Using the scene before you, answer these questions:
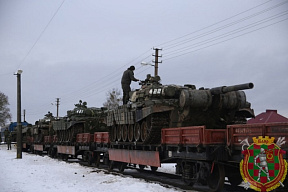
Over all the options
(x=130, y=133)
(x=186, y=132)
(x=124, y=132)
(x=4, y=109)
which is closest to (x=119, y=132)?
(x=124, y=132)

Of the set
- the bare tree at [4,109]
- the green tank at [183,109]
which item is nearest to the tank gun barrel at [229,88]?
the green tank at [183,109]

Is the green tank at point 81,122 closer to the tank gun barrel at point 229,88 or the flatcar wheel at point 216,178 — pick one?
the tank gun barrel at point 229,88

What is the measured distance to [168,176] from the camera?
16.2m

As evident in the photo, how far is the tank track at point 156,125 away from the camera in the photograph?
48.2ft

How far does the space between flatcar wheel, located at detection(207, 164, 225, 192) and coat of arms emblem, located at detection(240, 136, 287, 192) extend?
7.00 feet

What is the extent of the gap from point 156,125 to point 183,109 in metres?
1.27

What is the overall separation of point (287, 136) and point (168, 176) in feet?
26.7

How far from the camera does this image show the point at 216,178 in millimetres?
11797

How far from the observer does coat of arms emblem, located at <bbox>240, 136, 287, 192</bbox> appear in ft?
27.9

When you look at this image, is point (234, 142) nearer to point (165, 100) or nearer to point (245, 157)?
point (245, 157)

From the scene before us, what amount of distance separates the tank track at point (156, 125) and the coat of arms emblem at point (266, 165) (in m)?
6.09

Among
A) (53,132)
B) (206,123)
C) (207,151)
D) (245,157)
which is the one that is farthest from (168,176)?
(53,132)

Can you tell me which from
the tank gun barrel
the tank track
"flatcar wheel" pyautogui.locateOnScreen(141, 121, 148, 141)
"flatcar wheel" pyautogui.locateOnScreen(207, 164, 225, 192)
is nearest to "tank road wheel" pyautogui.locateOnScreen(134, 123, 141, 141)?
"flatcar wheel" pyautogui.locateOnScreen(141, 121, 148, 141)

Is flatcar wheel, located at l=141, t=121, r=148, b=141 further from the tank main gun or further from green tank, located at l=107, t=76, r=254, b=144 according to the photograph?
the tank main gun
